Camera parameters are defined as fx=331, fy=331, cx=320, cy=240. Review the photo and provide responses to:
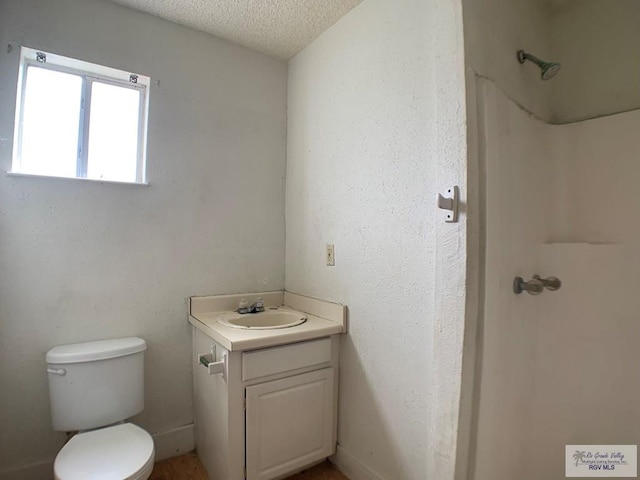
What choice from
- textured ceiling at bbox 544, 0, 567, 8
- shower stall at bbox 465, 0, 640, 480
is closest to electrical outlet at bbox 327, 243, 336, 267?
shower stall at bbox 465, 0, 640, 480

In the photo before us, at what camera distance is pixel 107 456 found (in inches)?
50.8

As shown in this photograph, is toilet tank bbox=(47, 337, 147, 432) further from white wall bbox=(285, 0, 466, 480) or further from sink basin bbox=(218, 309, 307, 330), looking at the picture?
white wall bbox=(285, 0, 466, 480)

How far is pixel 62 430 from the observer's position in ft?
4.88

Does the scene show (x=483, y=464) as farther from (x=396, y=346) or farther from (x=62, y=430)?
(x=62, y=430)

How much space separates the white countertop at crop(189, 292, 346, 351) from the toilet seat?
50 cm

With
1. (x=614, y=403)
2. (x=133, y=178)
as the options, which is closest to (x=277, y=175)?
(x=133, y=178)

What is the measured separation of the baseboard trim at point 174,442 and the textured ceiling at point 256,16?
7.58 ft

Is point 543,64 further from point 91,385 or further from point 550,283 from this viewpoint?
point 91,385

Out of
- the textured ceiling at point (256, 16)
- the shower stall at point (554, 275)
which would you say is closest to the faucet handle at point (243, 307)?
the shower stall at point (554, 275)

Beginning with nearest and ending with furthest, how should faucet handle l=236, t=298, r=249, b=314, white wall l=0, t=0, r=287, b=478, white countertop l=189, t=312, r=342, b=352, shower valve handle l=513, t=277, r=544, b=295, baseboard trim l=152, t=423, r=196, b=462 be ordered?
shower valve handle l=513, t=277, r=544, b=295
white countertop l=189, t=312, r=342, b=352
white wall l=0, t=0, r=287, b=478
baseboard trim l=152, t=423, r=196, b=462
faucet handle l=236, t=298, r=249, b=314

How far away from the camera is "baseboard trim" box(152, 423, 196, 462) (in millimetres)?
1815

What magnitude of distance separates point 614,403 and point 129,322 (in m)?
2.30

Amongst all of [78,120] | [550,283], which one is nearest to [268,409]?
[550,283]

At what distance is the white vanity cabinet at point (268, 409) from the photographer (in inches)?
57.6
